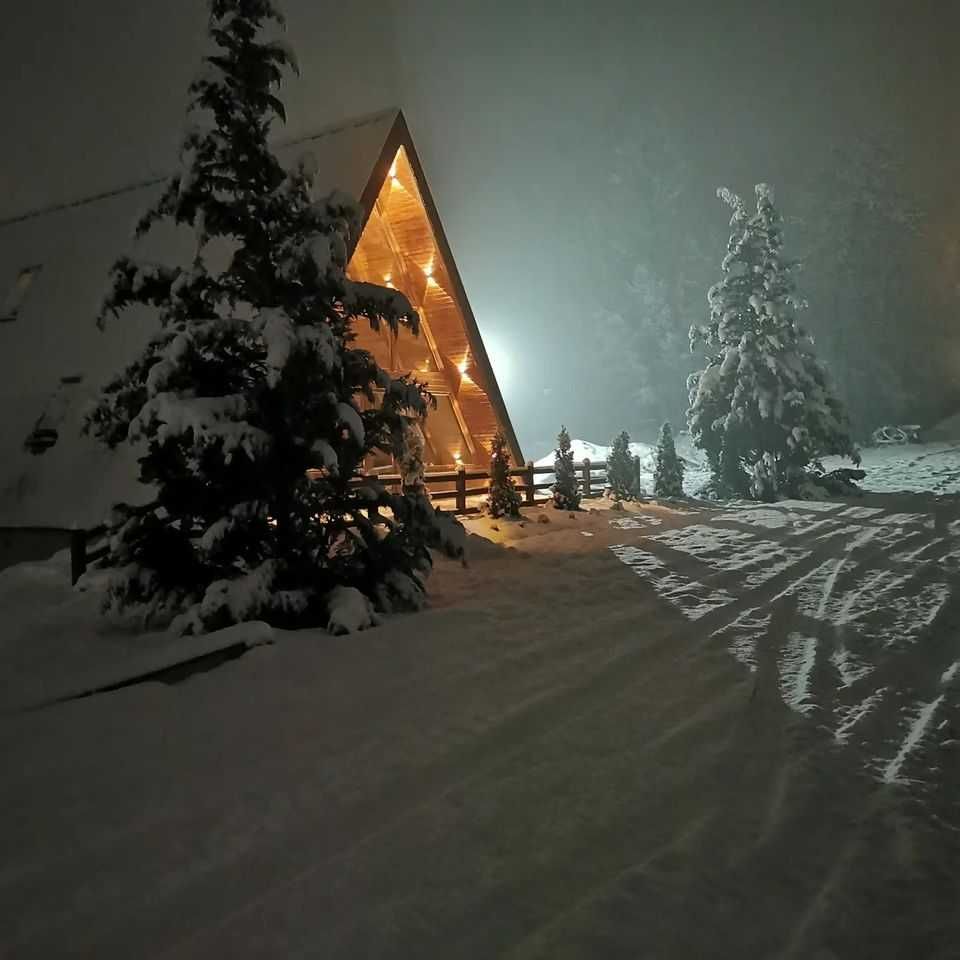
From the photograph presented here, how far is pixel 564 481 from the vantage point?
17.9 m

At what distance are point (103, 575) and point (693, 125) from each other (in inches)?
3800

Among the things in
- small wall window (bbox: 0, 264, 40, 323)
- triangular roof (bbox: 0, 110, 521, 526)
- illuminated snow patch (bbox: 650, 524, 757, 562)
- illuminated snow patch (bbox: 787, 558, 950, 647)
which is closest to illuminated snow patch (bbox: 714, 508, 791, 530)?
illuminated snow patch (bbox: 650, 524, 757, 562)

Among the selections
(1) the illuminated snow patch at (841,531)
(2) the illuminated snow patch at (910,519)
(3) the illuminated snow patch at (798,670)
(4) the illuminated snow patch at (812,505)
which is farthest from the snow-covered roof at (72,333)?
(4) the illuminated snow patch at (812,505)

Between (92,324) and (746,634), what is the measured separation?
15.1m

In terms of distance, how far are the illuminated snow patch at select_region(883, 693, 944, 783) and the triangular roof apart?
37.6ft

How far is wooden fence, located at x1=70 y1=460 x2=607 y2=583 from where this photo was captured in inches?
334

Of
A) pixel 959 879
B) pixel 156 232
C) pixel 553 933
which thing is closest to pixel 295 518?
pixel 553 933

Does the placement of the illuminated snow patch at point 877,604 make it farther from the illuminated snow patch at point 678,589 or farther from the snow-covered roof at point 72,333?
the snow-covered roof at point 72,333

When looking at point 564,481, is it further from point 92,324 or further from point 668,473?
point 92,324

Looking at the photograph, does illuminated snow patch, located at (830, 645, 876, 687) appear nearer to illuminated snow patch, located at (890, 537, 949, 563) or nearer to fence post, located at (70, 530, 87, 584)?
illuminated snow patch, located at (890, 537, 949, 563)

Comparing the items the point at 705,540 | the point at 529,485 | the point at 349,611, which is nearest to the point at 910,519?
the point at 705,540

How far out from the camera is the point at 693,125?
84188mm

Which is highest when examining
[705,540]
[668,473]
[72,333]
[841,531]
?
[72,333]

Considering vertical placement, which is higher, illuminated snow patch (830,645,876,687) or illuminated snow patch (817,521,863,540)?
illuminated snow patch (830,645,876,687)
